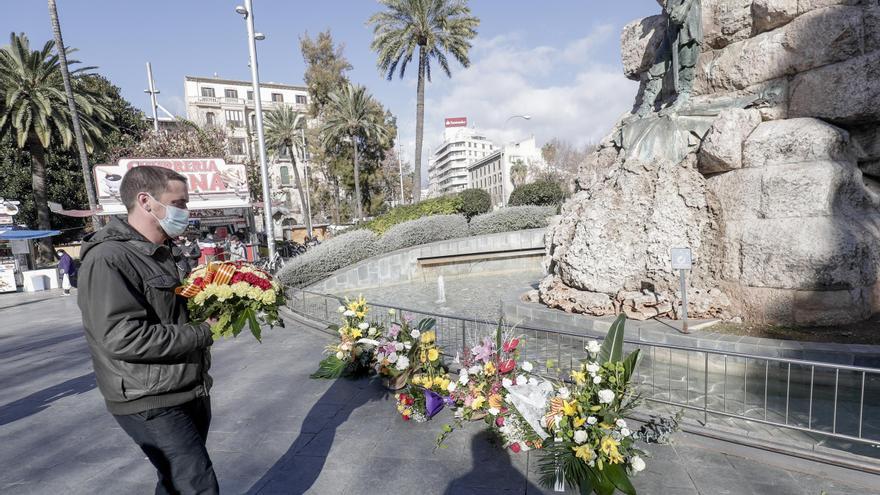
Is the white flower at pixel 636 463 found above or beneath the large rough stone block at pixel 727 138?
beneath

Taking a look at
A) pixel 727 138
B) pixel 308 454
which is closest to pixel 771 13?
pixel 727 138

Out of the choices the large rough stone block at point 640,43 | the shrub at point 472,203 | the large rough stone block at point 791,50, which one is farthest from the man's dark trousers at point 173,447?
the shrub at point 472,203

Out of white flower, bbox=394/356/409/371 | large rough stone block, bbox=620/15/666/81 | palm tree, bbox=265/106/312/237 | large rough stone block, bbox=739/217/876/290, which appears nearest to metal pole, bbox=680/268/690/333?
large rough stone block, bbox=739/217/876/290

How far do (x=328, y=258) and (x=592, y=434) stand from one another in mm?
12353

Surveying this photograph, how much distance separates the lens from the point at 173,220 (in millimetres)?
2518

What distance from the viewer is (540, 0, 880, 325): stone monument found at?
6.16 meters

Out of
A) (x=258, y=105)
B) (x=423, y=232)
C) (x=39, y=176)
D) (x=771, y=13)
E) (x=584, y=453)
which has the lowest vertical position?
(x=584, y=453)

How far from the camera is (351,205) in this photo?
4584cm

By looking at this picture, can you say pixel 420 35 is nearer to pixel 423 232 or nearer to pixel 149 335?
pixel 423 232

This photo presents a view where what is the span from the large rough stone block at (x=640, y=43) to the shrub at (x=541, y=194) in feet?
30.8

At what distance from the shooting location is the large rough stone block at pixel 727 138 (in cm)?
703

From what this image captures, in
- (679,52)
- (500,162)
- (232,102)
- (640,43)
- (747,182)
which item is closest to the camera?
(747,182)

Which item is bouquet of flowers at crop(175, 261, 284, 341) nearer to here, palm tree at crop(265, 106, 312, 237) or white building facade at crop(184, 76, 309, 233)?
palm tree at crop(265, 106, 312, 237)

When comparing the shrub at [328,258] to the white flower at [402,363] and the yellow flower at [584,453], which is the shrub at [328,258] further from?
the yellow flower at [584,453]
